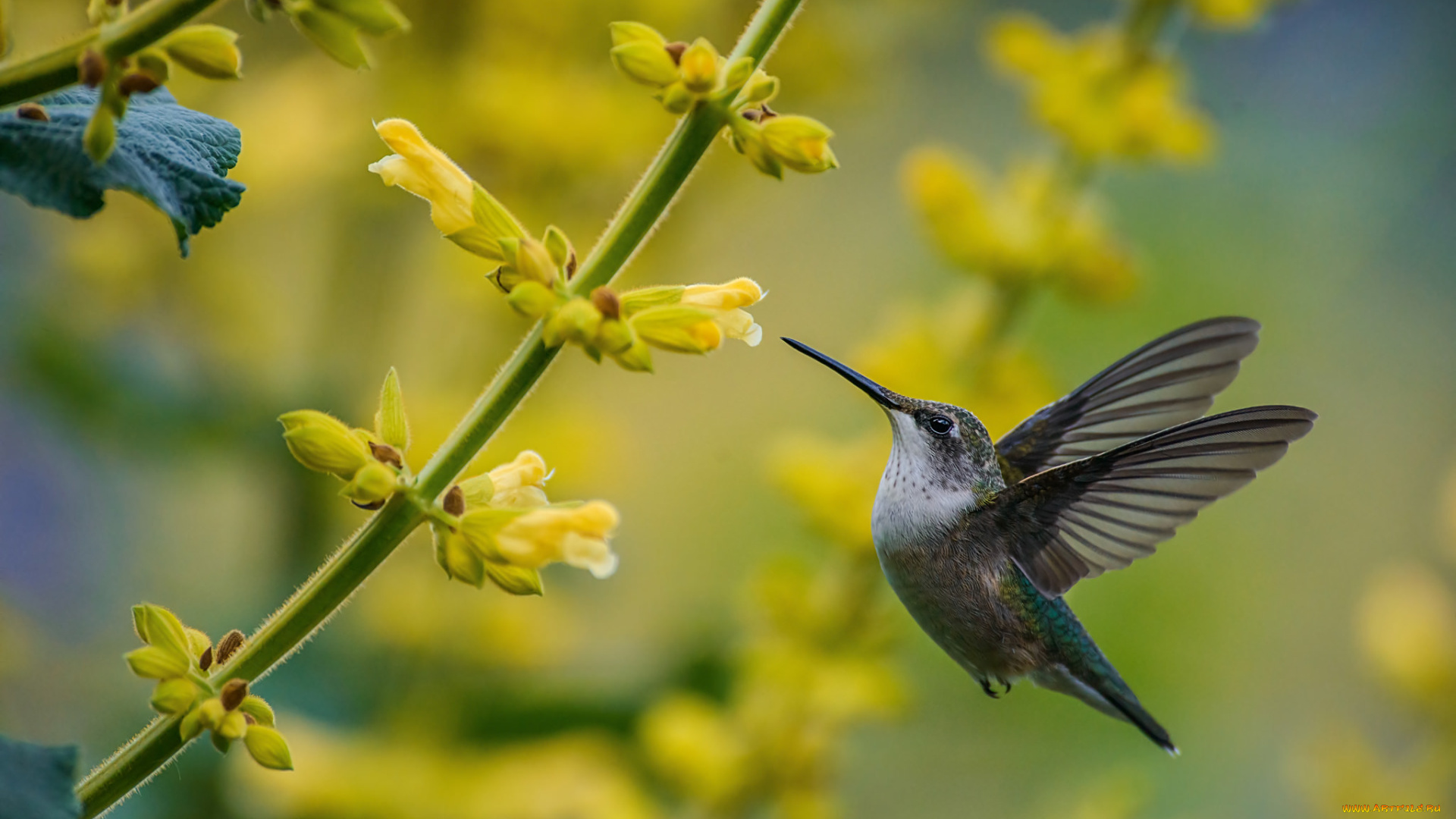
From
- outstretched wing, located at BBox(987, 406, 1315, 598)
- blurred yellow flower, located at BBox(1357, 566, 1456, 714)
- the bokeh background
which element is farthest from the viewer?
blurred yellow flower, located at BBox(1357, 566, 1456, 714)

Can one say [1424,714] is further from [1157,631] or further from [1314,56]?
[1314,56]

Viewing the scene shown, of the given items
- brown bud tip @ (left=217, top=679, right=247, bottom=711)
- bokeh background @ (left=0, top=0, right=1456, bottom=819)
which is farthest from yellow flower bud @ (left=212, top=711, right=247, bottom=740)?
bokeh background @ (left=0, top=0, right=1456, bottom=819)

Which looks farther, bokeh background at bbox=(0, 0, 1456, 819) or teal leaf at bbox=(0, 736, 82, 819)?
bokeh background at bbox=(0, 0, 1456, 819)

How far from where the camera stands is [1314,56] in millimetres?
2611

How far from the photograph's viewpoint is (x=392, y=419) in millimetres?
734

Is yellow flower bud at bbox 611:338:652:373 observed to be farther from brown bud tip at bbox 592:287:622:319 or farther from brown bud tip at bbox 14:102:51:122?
brown bud tip at bbox 14:102:51:122

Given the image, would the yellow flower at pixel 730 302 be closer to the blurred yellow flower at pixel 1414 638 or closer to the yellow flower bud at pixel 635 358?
the yellow flower bud at pixel 635 358

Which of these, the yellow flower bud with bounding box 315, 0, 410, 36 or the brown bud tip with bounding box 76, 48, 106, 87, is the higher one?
the yellow flower bud with bounding box 315, 0, 410, 36

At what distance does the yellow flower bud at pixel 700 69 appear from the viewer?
26.7 inches

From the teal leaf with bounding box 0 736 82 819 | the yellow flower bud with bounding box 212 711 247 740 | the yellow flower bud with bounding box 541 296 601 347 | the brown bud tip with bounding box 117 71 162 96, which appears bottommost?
the teal leaf with bounding box 0 736 82 819

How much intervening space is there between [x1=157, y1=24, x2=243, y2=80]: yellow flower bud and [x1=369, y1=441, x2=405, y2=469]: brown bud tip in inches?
8.7

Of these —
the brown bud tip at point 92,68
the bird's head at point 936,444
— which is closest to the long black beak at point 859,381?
the bird's head at point 936,444

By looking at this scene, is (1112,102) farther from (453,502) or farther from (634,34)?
(453,502)

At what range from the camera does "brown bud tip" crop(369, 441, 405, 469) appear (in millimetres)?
693
